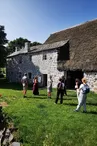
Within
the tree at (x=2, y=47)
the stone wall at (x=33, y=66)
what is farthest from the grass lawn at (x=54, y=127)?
the tree at (x=2, y=47)

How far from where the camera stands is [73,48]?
27141mm

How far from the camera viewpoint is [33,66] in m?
33.1

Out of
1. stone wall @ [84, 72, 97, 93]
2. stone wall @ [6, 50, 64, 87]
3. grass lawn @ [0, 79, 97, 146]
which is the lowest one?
grass lawn @ [0, 79, 97, 146]

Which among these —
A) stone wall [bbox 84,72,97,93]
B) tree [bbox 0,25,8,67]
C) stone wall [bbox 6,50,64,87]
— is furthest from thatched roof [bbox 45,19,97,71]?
tree [bbox 0,25,8,67]

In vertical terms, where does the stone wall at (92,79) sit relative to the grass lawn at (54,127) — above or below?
above

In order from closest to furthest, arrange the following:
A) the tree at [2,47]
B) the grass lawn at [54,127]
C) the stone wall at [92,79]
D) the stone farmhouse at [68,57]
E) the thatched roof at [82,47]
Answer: the grass lawn at [54,127], the stone wall at [92,79], the thatched roof at [82,47], the stone farmhouse at [68,57], the tree at [2,47]

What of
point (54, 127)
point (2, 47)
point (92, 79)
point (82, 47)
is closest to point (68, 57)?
point (82, 47)

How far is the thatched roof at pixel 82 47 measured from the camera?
22.7 metres

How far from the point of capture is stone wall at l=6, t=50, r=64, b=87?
28.2m

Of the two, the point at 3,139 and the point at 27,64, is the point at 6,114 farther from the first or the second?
the point at 27,64

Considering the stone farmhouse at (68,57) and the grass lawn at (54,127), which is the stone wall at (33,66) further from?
the grass lawn at (54,127)

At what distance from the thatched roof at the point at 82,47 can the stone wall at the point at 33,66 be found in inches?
72.0

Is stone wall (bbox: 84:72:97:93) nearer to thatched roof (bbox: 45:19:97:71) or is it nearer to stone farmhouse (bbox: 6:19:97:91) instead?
stone farmhouse (bbox: 6:19:97:91)

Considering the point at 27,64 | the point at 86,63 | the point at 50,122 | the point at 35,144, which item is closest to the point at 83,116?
the point at 50,122
